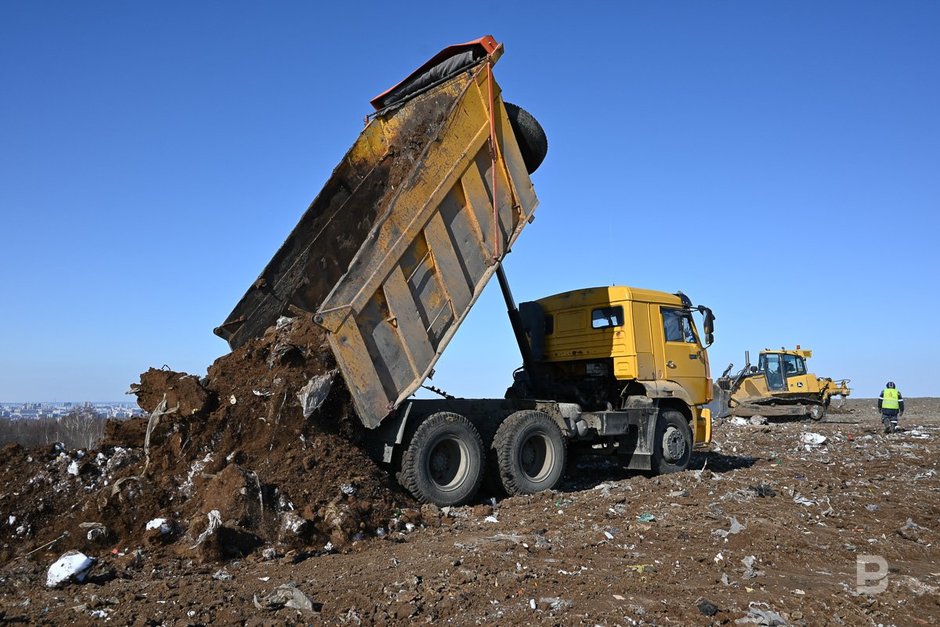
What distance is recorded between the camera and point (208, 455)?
229 inches

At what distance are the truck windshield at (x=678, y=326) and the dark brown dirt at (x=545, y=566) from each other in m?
2.47

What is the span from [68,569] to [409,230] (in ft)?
12.3

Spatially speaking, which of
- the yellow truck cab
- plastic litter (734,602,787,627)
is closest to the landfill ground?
plastic litter (734,602,787,627)

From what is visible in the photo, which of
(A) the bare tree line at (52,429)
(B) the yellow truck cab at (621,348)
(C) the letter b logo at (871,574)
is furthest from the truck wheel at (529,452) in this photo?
(A) the bare tree line at (52,429)

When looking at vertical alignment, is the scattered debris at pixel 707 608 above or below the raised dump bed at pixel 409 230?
below

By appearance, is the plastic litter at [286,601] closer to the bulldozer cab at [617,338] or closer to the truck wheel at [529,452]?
the truck wheel at [529,452]

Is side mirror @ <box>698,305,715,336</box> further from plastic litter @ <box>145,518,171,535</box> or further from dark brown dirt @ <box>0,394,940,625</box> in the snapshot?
plastic litter @ <box>145,518,171,535</box>

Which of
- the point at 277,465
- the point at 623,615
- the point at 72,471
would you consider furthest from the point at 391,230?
the point at 623,615

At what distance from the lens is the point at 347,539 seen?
5.47m

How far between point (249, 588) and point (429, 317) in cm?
314

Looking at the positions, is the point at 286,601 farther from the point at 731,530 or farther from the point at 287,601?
the point at 731,530

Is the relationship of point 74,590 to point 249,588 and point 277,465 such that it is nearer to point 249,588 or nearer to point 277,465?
point 249,588

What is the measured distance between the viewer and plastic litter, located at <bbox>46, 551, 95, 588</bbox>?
14.4 feet

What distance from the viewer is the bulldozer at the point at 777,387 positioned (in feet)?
75.2
